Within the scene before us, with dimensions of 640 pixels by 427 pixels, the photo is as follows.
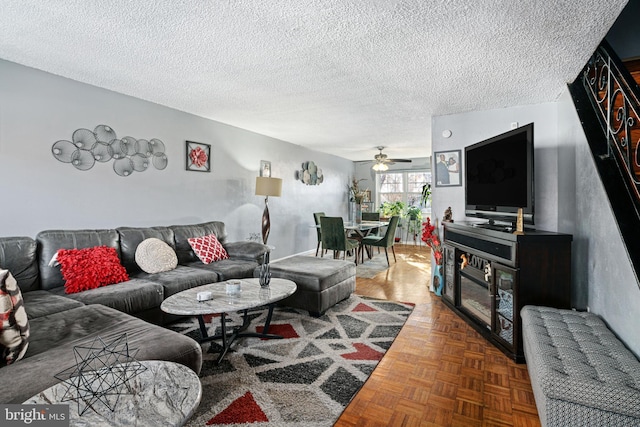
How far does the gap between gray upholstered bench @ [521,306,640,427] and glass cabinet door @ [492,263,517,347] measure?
0.54m

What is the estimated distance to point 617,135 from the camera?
2.03 m

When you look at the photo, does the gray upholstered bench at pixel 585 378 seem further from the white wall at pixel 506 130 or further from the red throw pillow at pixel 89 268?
the red throw pillow at pixel 89 268

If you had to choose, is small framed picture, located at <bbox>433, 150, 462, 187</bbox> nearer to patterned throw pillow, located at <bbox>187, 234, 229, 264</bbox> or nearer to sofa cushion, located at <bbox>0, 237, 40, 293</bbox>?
patterned throw pillow, located at <bbox>187, 234, 229, 264</bbox>

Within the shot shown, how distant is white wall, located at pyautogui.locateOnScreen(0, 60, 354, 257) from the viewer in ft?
8.97

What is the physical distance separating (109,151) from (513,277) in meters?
3.92

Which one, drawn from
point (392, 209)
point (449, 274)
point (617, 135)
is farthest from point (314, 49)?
point (392, 209)

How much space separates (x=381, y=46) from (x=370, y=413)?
2407 mm

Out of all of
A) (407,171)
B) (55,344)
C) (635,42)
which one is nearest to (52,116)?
(55,344)

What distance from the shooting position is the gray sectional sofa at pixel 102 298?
144 centimetres

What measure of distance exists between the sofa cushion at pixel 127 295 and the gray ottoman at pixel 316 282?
2.97ft

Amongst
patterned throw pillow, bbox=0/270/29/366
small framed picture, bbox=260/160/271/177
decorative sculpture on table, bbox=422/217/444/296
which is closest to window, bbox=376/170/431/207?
small framed picture, bbox=260/160/271/177

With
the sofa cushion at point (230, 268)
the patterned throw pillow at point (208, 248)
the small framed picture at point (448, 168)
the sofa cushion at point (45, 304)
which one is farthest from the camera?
the small framed picture at point (448, 168)

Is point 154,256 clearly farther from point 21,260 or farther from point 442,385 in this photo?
point 442,385

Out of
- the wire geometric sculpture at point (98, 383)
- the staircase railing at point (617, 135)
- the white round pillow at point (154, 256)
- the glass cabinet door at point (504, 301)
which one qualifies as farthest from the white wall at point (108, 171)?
the staircase railing at point (617, 135)
